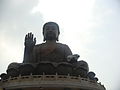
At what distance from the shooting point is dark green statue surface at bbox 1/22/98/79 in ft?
56.9

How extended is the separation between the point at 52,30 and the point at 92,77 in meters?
5.99

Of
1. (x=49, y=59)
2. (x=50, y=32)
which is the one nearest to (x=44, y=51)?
(x=49, y=59)

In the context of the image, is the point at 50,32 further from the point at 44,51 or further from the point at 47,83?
the point at 47,83

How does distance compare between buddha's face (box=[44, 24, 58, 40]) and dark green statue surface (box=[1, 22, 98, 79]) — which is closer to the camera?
dark green statue surface (box=[1, 22, 98, 79])

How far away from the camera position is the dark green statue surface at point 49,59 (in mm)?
17328

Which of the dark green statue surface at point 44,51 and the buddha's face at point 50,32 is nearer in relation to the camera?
the dark green statue surface at point 44,51

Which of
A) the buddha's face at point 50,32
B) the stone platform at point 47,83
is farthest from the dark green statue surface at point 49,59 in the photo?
the stone platform at point 47,83

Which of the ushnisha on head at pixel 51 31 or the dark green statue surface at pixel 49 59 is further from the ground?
the ushnisha on head at pixel 51 31

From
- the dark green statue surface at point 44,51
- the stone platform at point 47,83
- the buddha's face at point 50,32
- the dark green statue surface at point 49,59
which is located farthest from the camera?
the buddha's face at point 50,32

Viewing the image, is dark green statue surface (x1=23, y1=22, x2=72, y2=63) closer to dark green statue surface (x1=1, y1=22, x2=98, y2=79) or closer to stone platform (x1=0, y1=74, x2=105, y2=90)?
dark green statue surface (x1=1, y1=22, x2=98, y2=79)

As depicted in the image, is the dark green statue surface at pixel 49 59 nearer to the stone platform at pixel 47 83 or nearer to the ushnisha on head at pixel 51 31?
the ushnisha on head at pixel 51 31

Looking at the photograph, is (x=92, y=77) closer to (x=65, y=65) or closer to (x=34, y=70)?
(x=65, y=65)

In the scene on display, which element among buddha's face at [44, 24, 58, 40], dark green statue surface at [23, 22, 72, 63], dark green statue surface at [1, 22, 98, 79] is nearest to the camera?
dark green statue surface at [1, 22, 98, 79]

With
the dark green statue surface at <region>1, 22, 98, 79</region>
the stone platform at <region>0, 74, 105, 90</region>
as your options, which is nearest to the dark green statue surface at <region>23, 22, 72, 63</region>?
the dark green statue surface at <region>1, 22, 98, 79</region>
